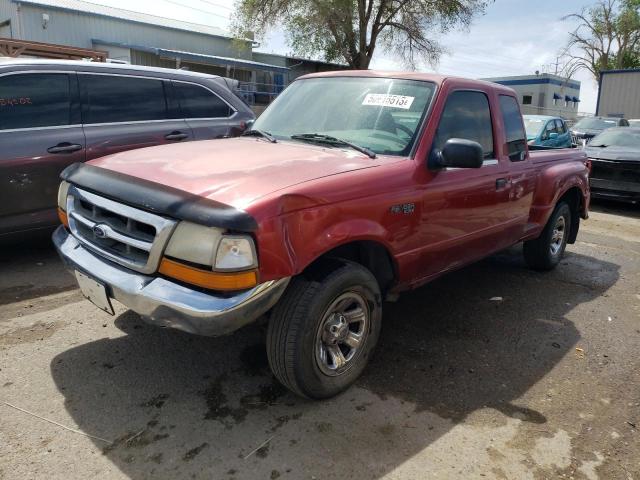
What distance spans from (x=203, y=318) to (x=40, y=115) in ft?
11.3

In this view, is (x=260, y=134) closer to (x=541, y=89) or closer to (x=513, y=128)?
(x=513, y=128)

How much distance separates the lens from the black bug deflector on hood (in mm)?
2336

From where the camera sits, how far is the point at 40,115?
4.78 meters

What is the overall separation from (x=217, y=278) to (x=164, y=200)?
1.52 feet

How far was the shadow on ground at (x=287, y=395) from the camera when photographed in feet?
8.30

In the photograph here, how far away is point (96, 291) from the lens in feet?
9.09

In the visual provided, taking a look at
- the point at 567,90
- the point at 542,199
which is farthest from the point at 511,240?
the point at 567,90

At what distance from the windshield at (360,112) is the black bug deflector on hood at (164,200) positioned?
131cm

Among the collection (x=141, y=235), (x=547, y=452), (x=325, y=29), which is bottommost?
(x=547, y=452)

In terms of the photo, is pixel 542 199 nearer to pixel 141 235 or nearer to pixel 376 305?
pixel 376 305

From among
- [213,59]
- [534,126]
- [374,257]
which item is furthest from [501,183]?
[213,59]

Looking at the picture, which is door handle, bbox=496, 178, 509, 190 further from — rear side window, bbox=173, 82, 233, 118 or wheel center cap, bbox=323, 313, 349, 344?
rear side window, bbox=173, 82, 233, 118

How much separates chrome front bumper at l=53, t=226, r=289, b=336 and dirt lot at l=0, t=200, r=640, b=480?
2.06 ft

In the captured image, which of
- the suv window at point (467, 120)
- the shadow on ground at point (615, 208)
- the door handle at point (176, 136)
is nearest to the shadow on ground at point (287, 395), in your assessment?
the suv window at point (467, 120)
